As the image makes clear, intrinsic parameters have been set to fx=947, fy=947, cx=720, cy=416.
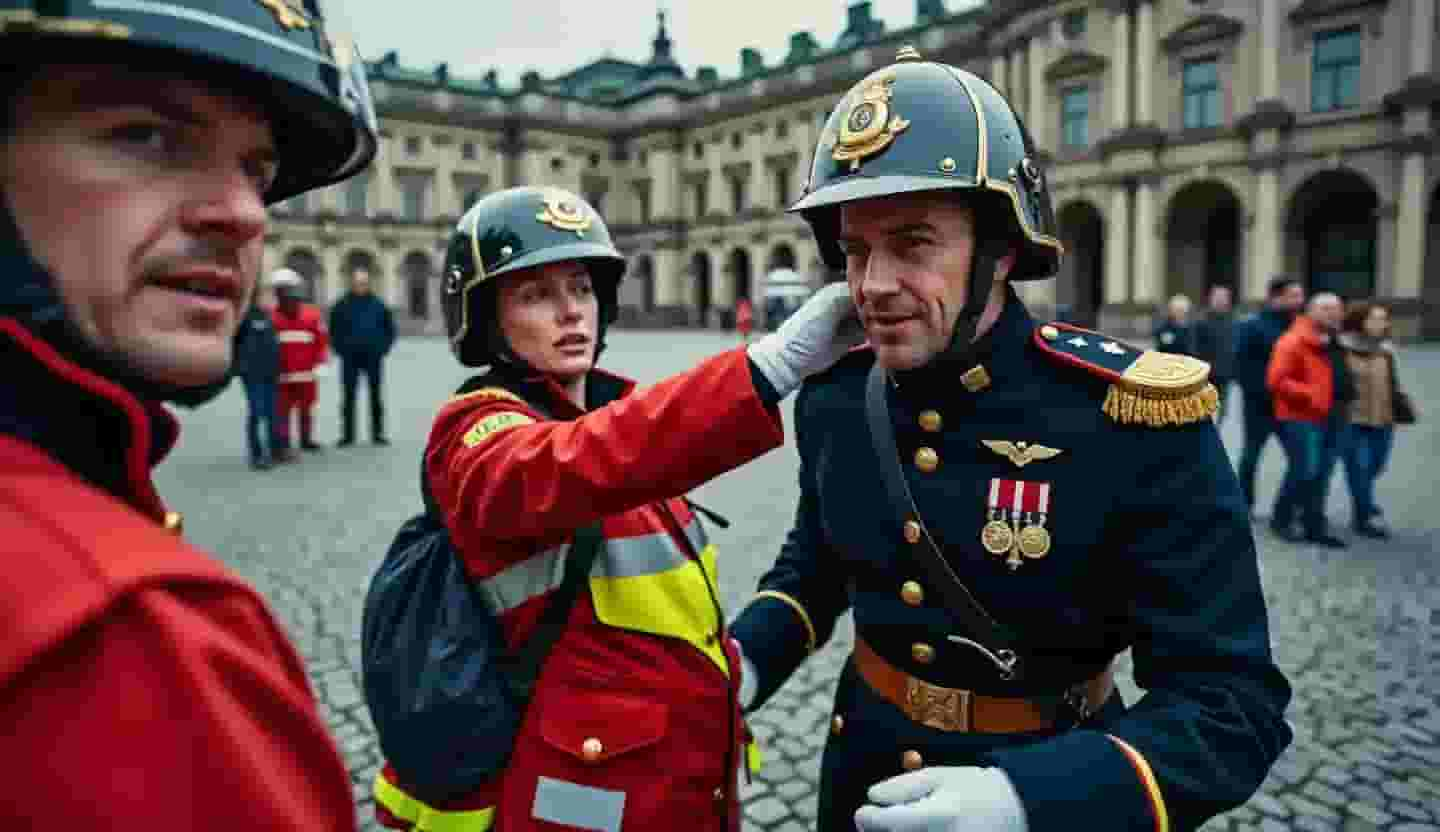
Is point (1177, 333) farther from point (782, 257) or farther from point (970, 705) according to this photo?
point (782, 257)

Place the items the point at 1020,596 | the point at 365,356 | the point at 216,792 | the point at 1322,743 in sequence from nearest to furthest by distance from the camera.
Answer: the point at 216,792, the point at 1020,596, the point at 1322,743, the point at 365,356

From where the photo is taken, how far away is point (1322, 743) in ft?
12.8

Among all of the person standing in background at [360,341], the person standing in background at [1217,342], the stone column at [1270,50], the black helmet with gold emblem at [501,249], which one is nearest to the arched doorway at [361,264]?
the stone column at [1270,50]

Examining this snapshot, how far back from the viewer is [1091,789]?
1.43 metres

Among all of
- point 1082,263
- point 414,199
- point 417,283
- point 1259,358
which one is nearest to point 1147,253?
point 1082,263

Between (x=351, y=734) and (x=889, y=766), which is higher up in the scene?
(x=889, y=766)

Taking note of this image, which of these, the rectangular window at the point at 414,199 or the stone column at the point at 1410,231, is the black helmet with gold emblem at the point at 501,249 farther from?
the rectangular window at the point at 414,199

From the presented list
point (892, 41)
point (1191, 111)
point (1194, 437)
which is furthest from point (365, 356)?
point (892, 41)

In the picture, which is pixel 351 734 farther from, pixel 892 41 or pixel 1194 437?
pixel 892 41

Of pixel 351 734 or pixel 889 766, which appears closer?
pixel 889 766

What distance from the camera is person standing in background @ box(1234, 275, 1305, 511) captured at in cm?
779

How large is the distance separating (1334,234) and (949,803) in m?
32.5

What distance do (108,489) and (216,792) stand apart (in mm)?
327

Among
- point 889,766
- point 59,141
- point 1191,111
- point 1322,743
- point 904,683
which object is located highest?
point 1191,111
